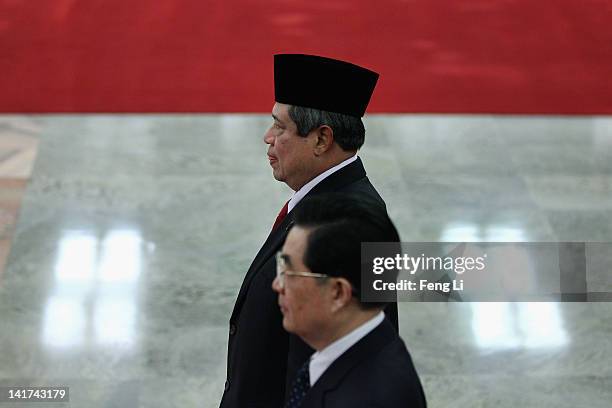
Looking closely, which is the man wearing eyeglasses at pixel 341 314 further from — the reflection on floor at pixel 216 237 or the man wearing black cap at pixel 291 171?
the reflection on floor at pixel 216 237

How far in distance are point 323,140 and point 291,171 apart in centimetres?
9

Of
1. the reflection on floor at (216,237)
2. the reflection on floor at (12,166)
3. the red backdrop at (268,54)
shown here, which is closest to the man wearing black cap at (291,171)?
the reflection on floor at (216,237)

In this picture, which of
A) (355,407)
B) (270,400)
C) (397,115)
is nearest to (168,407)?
(270,400)

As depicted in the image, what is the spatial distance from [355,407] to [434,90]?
327cm

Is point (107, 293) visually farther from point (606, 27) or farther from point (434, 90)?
point (606, 27)

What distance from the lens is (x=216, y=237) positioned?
385 cm

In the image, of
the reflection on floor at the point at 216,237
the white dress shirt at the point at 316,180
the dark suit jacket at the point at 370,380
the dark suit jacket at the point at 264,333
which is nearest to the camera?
the dark suit jacket at the point at 370,380

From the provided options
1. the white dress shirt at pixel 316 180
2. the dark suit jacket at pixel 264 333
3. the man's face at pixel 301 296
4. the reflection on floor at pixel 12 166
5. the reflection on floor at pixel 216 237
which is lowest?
the reflection on floor at pixel 12 166

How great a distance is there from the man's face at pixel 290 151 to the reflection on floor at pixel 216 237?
116 centimetres

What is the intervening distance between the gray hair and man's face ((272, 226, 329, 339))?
555 millimetres

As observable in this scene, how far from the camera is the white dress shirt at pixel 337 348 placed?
153cm

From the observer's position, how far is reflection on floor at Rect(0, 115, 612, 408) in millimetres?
3182

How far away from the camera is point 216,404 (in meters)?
3.05

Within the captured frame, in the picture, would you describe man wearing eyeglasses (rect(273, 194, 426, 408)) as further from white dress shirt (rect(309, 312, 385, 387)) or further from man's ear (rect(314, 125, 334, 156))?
man's ear (rect(314, 125, 334, 156))
